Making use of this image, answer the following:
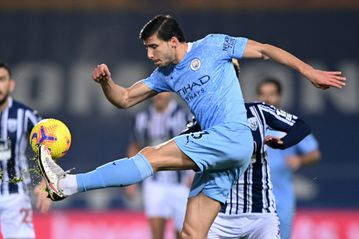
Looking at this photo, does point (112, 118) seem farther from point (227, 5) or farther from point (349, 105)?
point (349, 105)

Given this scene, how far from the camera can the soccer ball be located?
5715mm

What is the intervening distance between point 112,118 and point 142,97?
7881 millimetres

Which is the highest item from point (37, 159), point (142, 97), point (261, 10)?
point (261, 10)

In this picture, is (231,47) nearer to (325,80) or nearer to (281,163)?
A: (325,80)

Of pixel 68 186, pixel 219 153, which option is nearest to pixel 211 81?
pixel 219 153

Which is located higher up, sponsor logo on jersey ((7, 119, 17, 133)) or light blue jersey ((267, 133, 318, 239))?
sponsor logo on jersey ((7, 119, 17, 133))

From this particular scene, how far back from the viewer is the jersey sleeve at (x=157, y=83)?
619 centimetres

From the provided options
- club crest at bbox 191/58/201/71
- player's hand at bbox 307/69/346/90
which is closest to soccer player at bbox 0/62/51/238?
club crest at bbox 191/58/201/71

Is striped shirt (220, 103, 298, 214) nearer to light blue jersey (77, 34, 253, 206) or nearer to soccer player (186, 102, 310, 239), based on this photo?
soccer player (186, 102, 310, 239)

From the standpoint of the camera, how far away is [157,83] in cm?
624

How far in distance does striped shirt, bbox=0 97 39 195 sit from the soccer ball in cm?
149

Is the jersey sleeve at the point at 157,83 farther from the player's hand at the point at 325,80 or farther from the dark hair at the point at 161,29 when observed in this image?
the player's hand at the point at 325,80

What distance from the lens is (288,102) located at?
46.8ft

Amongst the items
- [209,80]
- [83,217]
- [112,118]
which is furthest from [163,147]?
[112,118]
